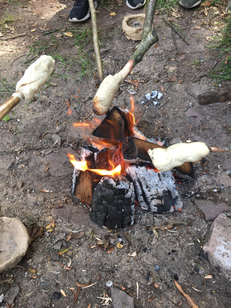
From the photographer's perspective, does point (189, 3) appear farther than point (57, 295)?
Yes

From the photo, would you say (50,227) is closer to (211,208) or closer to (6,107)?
(6,107)

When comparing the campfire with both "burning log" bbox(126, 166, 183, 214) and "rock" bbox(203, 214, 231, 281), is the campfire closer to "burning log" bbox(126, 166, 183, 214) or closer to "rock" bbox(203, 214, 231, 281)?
"burning log" bbox(126, 166, 183, 214)

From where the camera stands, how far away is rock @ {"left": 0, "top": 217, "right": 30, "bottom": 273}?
1.76m

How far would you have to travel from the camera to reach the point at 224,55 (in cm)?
318

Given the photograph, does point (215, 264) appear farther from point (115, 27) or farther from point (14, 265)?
point (115, 27)

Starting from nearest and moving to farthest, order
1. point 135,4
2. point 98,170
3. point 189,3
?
point 98,170, point 189,3, point 135,4

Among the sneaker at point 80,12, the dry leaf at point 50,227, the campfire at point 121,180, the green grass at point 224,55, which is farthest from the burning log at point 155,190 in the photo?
the sneaker at point 80,12

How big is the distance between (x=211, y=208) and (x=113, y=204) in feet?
3.16

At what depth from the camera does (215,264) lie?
1840mm

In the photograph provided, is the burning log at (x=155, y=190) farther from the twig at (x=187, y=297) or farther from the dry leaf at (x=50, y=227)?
the dry leaf at (x=50, y=227)

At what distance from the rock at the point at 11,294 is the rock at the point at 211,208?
1765 mm

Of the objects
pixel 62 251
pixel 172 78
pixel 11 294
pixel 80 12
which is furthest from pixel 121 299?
pixel 80 12

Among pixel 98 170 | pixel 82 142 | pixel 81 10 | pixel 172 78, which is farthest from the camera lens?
pixel 81 10

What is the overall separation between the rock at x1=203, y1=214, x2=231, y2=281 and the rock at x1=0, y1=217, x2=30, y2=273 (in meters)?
1.56
